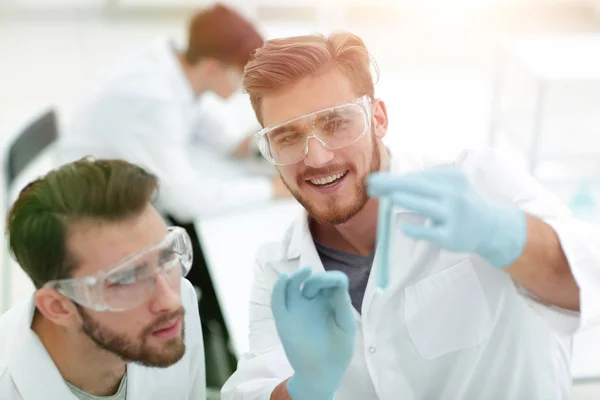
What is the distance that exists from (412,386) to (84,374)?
2.26 ft

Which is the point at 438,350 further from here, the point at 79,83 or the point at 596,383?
the point at 79,83

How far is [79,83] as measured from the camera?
5.31 m

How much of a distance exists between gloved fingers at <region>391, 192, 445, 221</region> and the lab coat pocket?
1.66ft

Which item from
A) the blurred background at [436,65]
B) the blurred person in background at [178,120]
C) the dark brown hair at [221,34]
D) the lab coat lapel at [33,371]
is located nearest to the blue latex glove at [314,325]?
the lab coat lapel at [33,371]

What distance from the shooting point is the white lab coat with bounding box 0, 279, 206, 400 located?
1.40 metres

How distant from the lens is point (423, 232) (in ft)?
3.63

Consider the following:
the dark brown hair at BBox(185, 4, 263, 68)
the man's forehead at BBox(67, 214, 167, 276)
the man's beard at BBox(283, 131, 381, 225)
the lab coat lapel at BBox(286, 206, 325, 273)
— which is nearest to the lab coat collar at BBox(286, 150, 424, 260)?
the lab coat lapel at BBox(286, 206, 325, 273)

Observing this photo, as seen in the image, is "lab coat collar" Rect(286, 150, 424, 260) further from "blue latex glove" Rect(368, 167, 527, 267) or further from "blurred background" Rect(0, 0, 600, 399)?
"blue latex glove" Rect(368, 167, 527, 267)

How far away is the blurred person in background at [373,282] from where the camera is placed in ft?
4.40

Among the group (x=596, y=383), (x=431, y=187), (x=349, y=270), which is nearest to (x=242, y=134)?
(x=349, y=270)

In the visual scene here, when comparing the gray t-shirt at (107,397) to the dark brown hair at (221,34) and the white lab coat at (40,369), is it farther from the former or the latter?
the dark brown hair at (221,34)

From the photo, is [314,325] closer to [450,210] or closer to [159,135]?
[450,210]

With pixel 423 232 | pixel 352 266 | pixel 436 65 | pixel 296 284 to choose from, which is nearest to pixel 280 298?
pixel 296 284

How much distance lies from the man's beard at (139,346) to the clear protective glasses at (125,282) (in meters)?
0.06
